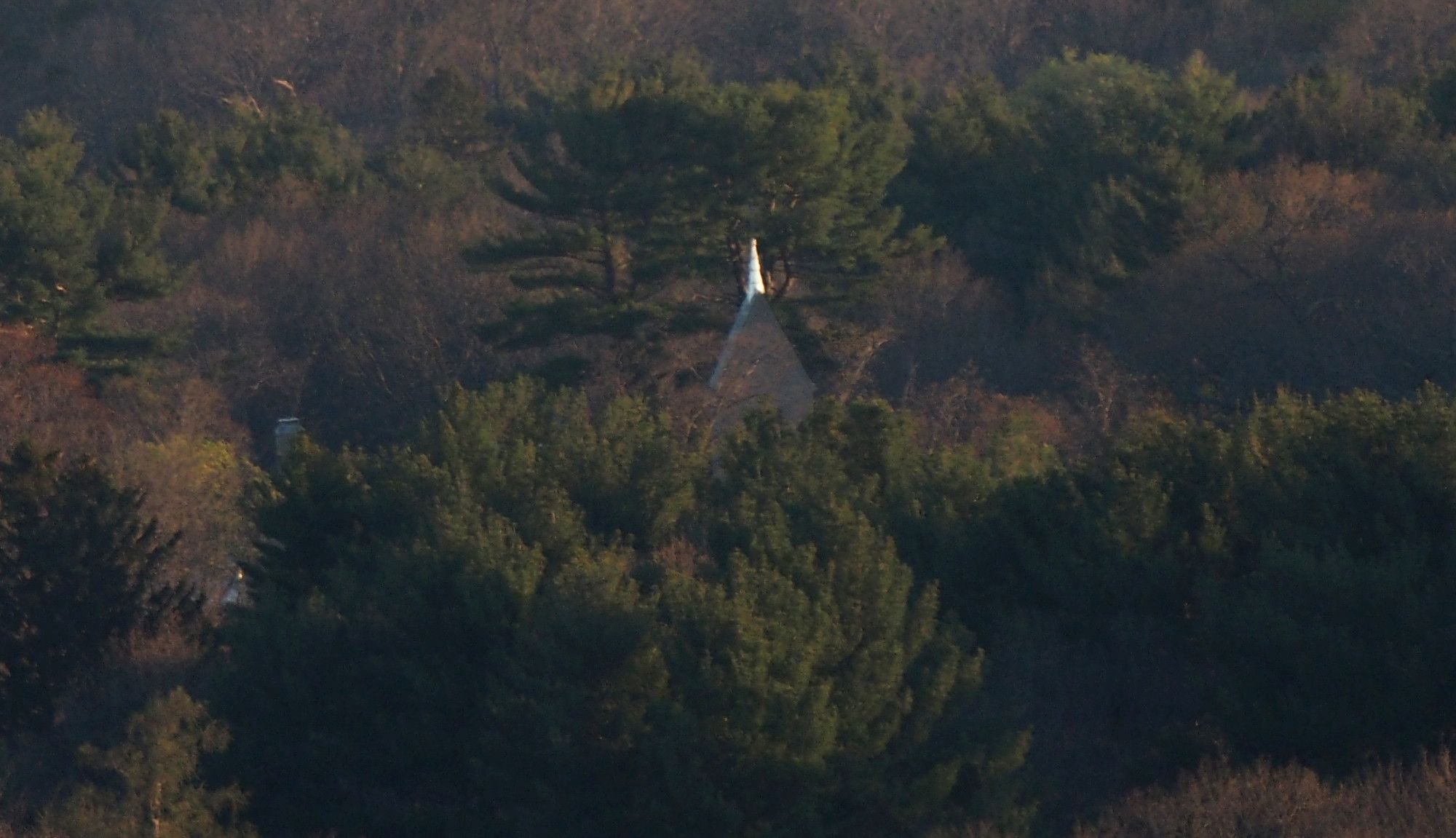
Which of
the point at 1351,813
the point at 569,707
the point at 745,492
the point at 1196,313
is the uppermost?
the point at 1196,313

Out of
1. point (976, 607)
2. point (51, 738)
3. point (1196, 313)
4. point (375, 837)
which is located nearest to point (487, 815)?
point (375, 837)

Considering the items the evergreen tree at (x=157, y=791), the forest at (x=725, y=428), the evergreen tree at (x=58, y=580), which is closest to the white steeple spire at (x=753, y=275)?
the forest at (x=725, y=428)

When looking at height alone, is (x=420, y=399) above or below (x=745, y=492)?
above

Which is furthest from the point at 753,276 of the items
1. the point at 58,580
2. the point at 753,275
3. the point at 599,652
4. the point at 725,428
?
the point at 599,652

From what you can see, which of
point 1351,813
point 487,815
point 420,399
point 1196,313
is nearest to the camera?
point 1351,813

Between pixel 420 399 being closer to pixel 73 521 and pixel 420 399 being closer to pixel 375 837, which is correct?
pixel 73 521

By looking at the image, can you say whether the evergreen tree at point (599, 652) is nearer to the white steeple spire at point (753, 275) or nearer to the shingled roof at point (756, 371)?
the shingled roof at point (756, 371)

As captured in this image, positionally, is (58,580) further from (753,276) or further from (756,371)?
(753,276)
